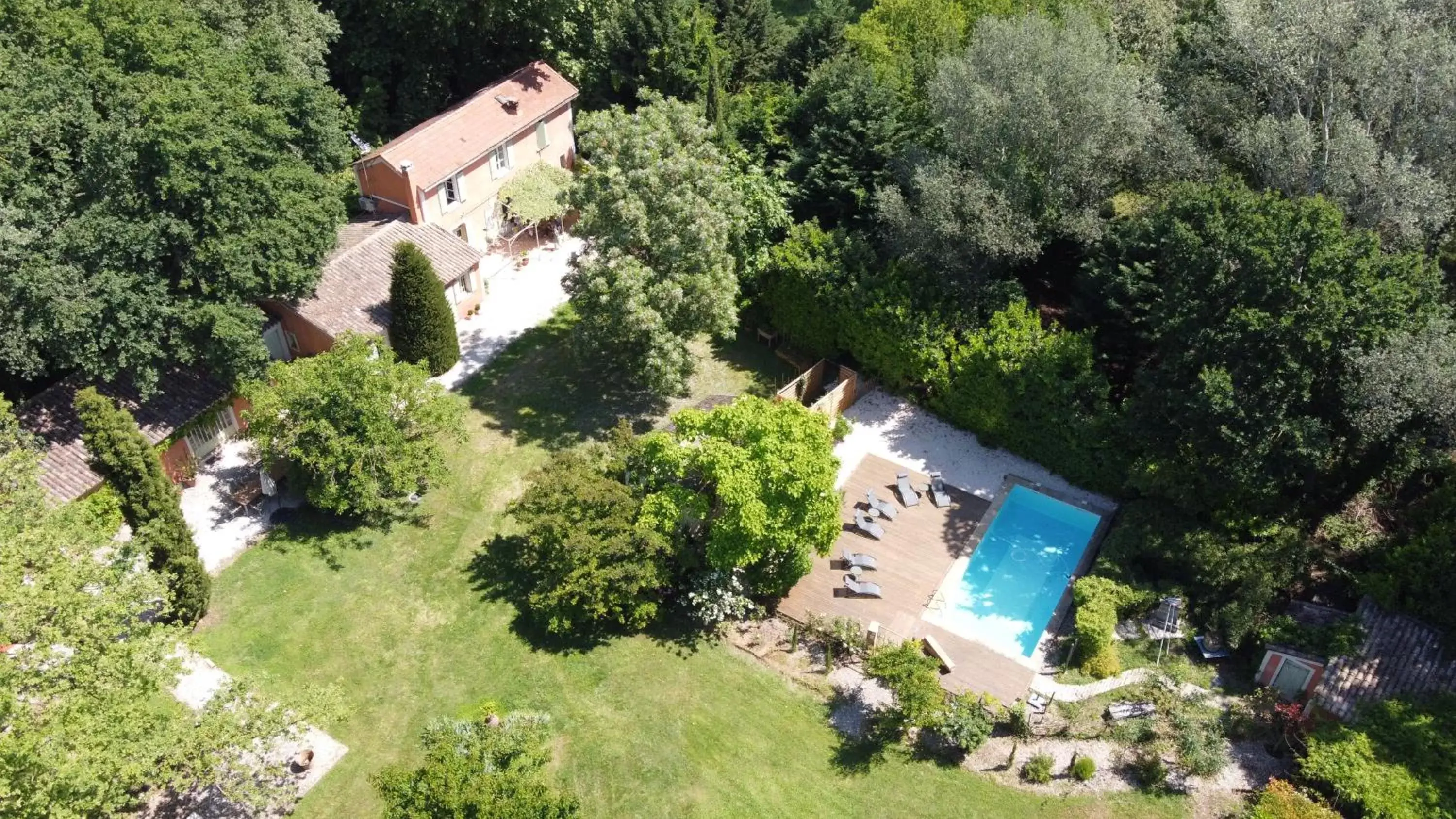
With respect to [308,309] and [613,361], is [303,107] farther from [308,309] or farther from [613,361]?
[613,361]

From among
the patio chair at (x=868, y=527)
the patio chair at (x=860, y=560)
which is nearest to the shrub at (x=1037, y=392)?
the patio chair at (x=868, y=527)

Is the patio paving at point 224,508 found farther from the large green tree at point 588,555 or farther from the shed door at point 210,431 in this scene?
the large green tree at point 588,555

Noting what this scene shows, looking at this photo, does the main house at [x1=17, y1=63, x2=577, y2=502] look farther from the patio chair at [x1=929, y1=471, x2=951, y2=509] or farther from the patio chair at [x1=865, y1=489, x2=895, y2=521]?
the patio chair at [x1=929, y1=471, x2=951, y2=509]

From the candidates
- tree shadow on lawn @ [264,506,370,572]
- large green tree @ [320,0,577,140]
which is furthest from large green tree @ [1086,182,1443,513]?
large green tree @ [320,0,577,140]

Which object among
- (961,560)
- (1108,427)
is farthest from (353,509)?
(1108,427)

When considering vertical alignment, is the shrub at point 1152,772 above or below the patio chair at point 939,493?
below
